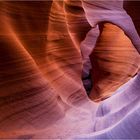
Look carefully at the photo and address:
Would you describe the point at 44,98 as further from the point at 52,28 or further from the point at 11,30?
the point at 52,28

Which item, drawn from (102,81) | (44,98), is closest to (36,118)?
(44,98)

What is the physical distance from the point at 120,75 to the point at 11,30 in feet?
4.52

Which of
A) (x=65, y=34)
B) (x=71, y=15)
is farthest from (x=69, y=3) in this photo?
(x=65, y=34)

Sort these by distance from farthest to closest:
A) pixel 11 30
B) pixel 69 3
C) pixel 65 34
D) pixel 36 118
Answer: pixel 69 3
pixel 65 34
pixel 36 118
pixel 11 30

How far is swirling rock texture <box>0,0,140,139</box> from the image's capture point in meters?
1.45

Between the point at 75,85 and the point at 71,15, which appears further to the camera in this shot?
the point at 71,15

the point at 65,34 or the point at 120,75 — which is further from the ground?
the point at 65,34

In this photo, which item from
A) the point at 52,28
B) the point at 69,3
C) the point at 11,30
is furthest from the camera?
the point at 69,3

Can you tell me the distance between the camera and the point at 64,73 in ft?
7.32

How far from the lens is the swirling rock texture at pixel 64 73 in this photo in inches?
57.0

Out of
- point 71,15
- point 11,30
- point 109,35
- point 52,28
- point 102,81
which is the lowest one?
point 102,81

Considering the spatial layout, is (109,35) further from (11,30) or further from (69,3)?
(11,30)

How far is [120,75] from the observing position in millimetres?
2672

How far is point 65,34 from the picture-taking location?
226cm
